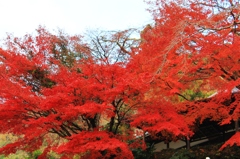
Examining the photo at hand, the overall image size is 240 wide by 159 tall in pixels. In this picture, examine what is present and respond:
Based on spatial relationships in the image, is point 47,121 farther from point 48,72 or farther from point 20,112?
point 48,72

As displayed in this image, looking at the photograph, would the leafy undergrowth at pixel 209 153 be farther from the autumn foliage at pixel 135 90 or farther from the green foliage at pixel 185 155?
the autumn foliage at pixel 135 90

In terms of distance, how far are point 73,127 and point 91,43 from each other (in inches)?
386

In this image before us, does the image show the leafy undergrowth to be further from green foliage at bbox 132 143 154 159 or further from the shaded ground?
green foliage at bbox 132 143 154 159

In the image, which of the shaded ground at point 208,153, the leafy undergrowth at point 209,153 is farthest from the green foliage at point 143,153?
the leafy undergrowth at point 209,153

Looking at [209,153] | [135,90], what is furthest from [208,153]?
[135,90]

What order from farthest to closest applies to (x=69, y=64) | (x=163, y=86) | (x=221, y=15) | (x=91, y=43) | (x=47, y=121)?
1. (x=91, y=43)
2. (x=69, y=64)
3. (x=163, y=86)
4. (x=47, y=121)
5. (x=221, y=15)

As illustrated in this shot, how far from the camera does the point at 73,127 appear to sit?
1193 centimetres

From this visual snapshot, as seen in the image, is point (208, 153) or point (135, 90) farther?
point (208, 153)

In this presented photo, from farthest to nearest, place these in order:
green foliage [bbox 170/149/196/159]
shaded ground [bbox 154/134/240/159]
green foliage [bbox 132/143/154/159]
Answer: green foliage [bbox 132/143/154/159] < green foliage [bbox 170/149/196/159] < shaded ground [bbox 154/134/240/159]

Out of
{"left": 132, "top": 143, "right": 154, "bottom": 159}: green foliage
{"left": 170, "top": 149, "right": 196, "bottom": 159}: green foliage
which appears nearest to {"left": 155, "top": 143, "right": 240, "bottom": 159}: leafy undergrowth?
{"left": 170, "top": 149, "right": 196, "bottom": 159}: green foliage

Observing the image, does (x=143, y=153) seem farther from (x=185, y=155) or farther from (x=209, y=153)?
(x=209, y=153)

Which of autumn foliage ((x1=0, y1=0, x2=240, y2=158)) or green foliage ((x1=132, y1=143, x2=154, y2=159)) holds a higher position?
autumn foliage ((x1=0, y1=0, x2=240, y2=158))

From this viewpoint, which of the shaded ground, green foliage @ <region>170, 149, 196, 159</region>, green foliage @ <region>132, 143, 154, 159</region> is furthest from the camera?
green foliage @ <region>132, 143, 154, 159</region>

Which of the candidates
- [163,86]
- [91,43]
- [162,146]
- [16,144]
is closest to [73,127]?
[16,144]
